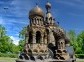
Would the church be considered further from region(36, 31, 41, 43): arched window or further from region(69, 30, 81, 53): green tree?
region(69, 30, 81, 53): green tree

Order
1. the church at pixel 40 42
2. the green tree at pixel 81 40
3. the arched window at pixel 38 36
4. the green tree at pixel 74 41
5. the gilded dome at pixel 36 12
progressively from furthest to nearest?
the green tree at pixel 81 40
the green tree at pixel 74 41
the arched window at pixel 38 36
the gilded dome at pixel 36 12
the church at pixel 40 42

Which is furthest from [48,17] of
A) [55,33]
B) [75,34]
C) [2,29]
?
[75,34]

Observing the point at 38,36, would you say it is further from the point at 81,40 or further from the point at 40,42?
the point at 81,40

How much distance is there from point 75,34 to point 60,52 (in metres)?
51.9

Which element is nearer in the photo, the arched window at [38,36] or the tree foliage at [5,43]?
the arched window at [38,36]

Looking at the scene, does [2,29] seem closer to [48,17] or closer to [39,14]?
[48,17]

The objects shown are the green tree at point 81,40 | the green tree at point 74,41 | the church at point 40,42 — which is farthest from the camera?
the green tree at point 81,40

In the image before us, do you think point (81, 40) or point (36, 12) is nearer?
point (36, 12)

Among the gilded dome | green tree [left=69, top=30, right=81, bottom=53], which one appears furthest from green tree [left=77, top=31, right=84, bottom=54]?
the gilded dome

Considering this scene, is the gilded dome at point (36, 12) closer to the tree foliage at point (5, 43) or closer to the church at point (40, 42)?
the church at point (40, 42)

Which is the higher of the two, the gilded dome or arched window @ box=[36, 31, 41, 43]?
the gilded dome

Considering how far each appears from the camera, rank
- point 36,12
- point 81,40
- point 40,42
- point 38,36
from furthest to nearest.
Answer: point 81,40, point 38,36, point 36,12, point 40,42

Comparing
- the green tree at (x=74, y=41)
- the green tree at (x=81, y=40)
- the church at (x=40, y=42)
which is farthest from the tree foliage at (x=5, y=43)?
the church at (x=40, y=42)

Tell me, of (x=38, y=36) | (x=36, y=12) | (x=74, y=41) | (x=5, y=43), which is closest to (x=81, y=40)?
(x=74, y=41)
